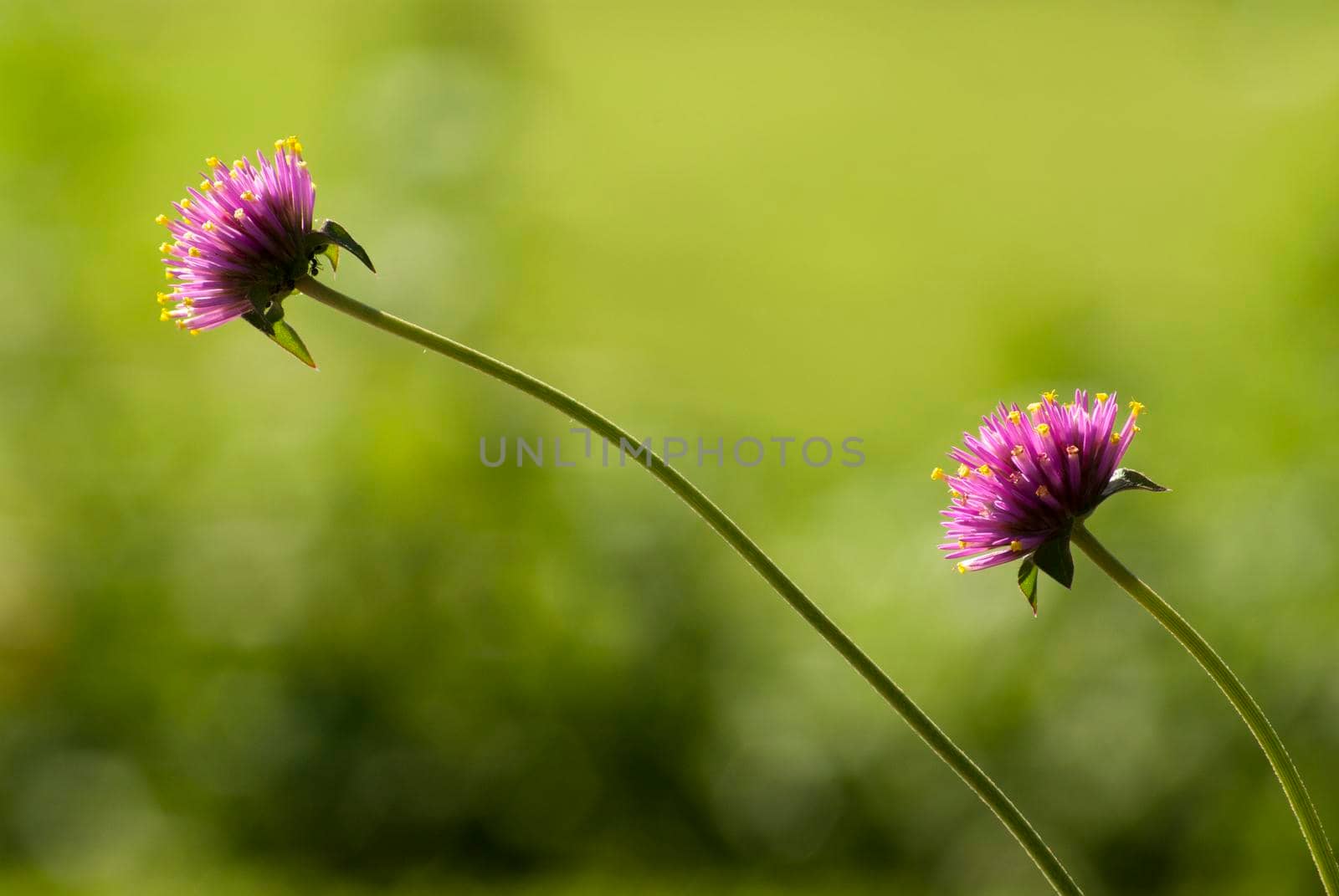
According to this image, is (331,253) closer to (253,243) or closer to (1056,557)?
(253,243)

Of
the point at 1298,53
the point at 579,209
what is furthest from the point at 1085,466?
the point at 579,209

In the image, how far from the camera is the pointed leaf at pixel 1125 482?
1.76ft

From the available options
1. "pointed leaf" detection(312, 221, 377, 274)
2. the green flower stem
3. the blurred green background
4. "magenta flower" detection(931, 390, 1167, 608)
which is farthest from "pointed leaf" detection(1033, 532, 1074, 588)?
the blurred green background

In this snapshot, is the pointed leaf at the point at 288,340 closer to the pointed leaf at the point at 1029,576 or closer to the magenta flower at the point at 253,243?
the magenta flower at the point at 253,243

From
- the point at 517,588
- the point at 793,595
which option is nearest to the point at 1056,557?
the point at 793,595

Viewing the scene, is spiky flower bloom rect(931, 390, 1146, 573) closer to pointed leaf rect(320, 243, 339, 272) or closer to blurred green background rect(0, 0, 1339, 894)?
pointed leaf rect(320, 243, 339, 272)

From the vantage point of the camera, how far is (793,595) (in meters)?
0.47

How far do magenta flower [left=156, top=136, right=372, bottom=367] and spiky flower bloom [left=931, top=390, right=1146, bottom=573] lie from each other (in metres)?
0.29

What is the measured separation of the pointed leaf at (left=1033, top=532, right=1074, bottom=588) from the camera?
0.54m

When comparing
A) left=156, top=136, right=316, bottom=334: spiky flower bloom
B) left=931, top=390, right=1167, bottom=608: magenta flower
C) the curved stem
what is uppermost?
left=931, top=390, right=1167, bottom=608: magenta flower

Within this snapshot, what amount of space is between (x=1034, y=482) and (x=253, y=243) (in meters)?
0.36

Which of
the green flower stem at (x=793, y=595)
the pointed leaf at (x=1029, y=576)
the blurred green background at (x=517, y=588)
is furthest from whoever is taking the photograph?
the blurred green background at (x=517, y=588)

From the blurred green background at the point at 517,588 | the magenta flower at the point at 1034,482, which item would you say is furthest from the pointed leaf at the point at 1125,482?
the blurred green background at the point at 517,588

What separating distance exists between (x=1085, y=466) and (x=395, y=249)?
1623 mm
